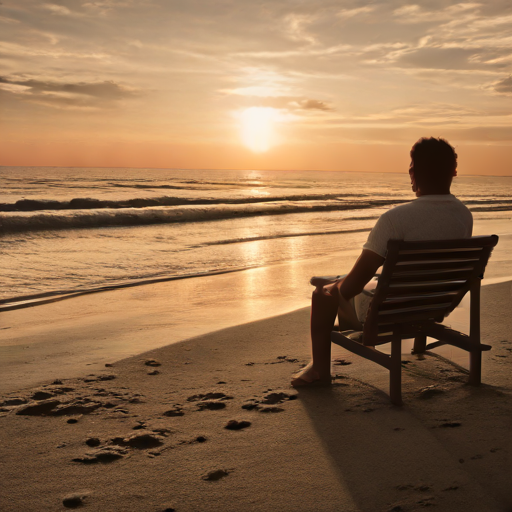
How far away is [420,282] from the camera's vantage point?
3.22m

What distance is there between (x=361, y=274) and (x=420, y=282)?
37cm

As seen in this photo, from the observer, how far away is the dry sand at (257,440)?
7.68ft

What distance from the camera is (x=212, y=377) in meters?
3.87

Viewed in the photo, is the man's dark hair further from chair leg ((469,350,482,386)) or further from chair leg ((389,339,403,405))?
chair leg ((469,350,482,386))

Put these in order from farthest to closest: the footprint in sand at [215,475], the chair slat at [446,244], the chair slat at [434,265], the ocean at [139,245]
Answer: the ocean at [139,245], the chair slat at [434,265], the chair slat at [446,244], the footprint in sand at [215,475]

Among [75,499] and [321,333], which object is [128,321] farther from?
[75,499]

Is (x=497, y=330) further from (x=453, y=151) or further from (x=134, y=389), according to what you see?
(x=134, y=389)

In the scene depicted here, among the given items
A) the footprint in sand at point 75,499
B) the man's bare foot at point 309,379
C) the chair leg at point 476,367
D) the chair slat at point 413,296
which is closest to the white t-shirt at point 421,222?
the chair slat at point 413,296

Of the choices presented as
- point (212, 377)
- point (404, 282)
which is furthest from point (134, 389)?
point (404, 282)

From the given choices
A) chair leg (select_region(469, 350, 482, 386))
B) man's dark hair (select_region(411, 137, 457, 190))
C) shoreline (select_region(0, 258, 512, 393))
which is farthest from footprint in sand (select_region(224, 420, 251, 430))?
man's dark hair (select_region(411, 137, 457, 190))

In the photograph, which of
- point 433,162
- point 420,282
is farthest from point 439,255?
point 433,162

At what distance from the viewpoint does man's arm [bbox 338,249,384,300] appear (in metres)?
3.11

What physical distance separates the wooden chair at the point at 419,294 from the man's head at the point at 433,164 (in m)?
0.35

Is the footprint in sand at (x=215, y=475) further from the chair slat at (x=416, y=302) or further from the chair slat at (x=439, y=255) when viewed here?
the chair slat at (x=439, y=255)
